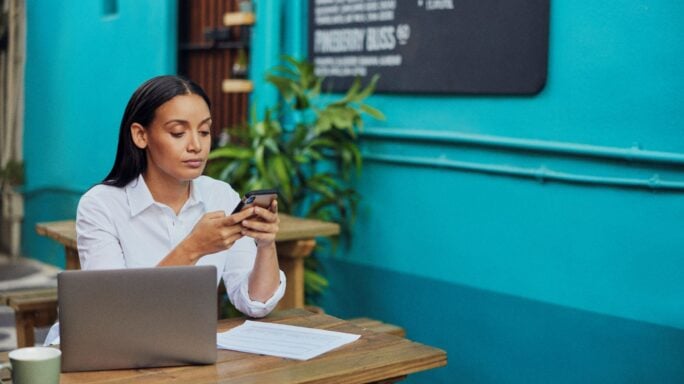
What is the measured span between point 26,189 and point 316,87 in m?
4.11

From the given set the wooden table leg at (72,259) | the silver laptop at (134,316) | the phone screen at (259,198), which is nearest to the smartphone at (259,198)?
the phone screen at (259,198)

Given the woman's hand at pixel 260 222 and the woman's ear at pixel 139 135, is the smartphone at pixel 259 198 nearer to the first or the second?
the woman's hand at pixel 260 222

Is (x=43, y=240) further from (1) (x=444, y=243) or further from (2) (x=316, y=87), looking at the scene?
(1) (x=444, y=243)

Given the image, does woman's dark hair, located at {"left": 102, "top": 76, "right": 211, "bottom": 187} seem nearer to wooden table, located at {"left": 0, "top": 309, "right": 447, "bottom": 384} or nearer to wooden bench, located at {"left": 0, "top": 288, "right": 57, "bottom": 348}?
wooden table, located at {"left": 0, "top": 309, "right": 447, "bottom": 384}

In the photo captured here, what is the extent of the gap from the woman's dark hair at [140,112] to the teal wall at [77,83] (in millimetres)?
3599

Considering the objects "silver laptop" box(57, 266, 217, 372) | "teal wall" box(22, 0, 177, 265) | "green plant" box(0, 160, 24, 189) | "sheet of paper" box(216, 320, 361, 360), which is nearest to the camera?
"silver laptop" box(57, 266, 217, 372)

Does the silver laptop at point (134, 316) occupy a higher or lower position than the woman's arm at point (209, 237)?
lower

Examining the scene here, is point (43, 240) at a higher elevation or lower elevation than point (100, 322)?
lower

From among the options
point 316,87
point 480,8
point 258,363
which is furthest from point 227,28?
point 258,363

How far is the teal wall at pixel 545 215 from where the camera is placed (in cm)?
327

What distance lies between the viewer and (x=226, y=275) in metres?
2.67

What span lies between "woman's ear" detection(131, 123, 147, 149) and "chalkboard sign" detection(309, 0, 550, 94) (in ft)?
5.46

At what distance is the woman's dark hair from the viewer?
2.47 meters

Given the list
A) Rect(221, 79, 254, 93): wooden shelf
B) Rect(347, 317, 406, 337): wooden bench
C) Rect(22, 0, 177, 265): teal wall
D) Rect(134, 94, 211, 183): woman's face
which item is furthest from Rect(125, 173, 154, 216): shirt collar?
Rect(22, 0, 177, 265): teal wall
